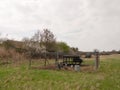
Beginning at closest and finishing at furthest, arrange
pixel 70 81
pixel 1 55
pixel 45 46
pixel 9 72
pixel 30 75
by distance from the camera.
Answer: pixel 70 81, pixel 30 75, pixel 9 72, pixel 1 55, pixel 45 46

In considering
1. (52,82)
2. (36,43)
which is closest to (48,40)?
(36,43)

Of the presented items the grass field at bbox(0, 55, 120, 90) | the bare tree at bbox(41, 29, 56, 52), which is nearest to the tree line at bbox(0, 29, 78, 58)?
→ the bare tree at bbox(41, 29, 56, 52)

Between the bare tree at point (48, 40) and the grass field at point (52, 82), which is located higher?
the bare tree at point (48, 40)

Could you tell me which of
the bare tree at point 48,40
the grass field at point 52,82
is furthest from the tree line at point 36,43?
the grass field at point 52,82

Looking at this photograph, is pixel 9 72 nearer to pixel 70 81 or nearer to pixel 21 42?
pixel 70 81

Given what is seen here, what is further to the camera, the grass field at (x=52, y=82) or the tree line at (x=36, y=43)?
the tree line at (x=36, y=43)

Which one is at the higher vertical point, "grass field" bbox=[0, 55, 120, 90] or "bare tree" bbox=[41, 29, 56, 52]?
"bare tree" bbox=[41, 29, 56, 52]

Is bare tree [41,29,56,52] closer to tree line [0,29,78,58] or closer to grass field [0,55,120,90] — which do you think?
tree line [0,29,78,58]

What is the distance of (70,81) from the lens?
44.2ft

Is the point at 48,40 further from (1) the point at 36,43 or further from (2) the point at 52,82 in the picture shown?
(2) the point at 52,82

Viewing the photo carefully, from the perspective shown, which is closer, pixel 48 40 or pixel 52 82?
pixel 52 82

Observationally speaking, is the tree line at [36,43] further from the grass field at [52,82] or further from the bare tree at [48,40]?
the grass field at [52,82]

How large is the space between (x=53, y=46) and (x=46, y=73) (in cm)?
2192

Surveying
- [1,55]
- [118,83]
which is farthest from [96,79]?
[1,55]
